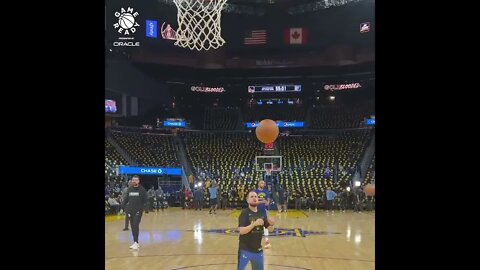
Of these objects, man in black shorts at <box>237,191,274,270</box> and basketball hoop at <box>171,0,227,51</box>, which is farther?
basketball hoop at <box>171,0,227,51</box>

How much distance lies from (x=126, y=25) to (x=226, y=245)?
19.9 metres

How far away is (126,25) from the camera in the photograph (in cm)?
2802

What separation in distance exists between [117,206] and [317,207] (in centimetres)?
955

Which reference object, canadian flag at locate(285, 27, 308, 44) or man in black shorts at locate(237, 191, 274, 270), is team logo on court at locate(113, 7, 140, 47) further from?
man in black shorts at locate(237, 191, 274, 270)

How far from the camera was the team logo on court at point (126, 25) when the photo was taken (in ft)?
87.1

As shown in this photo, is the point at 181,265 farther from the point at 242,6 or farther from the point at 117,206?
the point at 242,6

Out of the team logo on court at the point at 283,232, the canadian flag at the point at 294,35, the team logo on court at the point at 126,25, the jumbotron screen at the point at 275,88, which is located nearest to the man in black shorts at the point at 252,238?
the team logo on court at the point at 283,232

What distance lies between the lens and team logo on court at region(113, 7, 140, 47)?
87.1ft

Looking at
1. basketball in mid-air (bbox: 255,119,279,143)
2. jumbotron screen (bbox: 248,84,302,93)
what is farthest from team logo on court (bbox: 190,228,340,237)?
jumbotron screen (bbox: 248,84,302,93)

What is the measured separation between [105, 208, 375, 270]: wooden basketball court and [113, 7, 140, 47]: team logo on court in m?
13.6

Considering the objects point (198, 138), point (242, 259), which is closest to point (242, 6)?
point (198, 138)

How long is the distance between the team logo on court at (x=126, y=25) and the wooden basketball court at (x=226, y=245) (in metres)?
13.6

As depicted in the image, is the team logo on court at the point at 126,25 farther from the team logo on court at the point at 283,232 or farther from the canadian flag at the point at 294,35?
the team logo on court at the point at 283,232

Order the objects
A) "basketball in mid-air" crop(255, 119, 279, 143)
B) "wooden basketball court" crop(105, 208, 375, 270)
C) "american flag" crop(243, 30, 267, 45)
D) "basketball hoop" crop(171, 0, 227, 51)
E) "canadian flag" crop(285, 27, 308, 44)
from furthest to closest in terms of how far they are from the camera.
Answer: "canadian flag" crop(285, 27, 308, 44) < "american flag" crop(243, 30, 267, 45) < "basketball hoop" crop(171, 0, 227, 51) < "basketball in mid-air" crop(255, 119, 279, 143) < "wooden basketball court" crop(105, 208, 375, 270)
